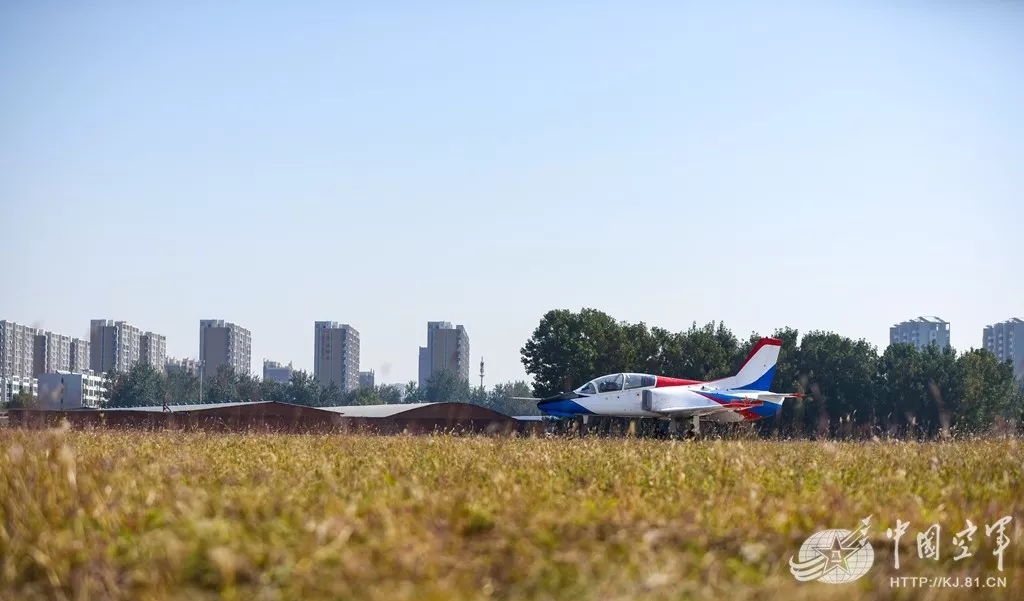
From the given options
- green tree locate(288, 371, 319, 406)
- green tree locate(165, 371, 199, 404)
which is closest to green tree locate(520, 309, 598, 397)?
green tree locate(288, 371, 319, 406)

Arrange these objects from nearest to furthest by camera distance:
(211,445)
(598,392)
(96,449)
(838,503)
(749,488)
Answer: (838,503)
(749,488)
(96,449)
(211,445)
(598,392)

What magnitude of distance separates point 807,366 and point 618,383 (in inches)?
2067

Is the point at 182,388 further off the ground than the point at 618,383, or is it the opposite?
the point at 618,383

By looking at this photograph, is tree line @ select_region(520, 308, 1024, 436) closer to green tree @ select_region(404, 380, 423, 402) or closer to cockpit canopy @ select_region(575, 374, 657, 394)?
cockpit canopy @ select_region(575, 374, 657, 394)

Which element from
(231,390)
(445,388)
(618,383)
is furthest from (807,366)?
(231,390)

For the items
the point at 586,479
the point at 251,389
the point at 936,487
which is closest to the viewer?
the point at 936,487

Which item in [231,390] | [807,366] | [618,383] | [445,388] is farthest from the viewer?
[445,388]

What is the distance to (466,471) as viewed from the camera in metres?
10.1

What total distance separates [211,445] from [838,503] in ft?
35.1

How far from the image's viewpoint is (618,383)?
36156 millimetres

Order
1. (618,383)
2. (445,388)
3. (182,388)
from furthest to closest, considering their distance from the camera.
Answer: (445,388) < (182,388) < (618,383)

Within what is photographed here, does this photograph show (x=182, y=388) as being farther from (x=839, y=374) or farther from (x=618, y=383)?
(x=618, y=383)

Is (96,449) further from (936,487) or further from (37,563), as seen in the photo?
(936,487)

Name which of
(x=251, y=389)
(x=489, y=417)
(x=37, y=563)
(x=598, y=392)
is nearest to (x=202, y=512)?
(x=37, y=563)
